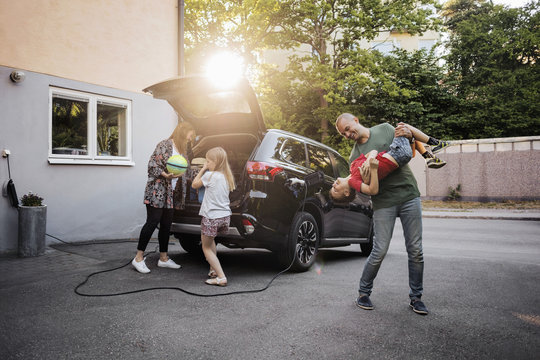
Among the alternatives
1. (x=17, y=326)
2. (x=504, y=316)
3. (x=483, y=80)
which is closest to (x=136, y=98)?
(x=17, y=326)

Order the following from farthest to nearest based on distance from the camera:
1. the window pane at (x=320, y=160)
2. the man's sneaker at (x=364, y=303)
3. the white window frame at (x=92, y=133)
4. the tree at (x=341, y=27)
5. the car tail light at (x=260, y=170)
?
the tree at (x=341, y=27) < the white window frame at (x=92, y=133) < the window pane at (x=320, y=160) < the car tail light at (x=260, y=170) < the man's sneaker at (x=364, y=303)

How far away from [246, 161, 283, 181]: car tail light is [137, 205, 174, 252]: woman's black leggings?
1.30 m

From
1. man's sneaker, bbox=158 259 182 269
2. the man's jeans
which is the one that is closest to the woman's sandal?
man's sneaker, bbox=158 259 182 269

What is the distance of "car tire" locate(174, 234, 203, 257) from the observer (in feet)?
20.9

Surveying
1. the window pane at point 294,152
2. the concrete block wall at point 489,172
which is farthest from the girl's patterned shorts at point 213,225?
the concrete block wall at point 489,172

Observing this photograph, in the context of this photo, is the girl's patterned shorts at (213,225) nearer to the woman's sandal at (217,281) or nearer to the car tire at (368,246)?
the woman's sandal at (217,281)

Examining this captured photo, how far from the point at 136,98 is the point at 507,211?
14.6m

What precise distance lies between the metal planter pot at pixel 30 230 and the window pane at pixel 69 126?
1486 millimetres

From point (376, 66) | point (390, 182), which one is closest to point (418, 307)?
point (390, 182)

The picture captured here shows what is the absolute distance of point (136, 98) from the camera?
8.87m

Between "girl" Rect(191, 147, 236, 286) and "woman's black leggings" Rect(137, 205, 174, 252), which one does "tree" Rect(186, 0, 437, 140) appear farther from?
"girl" Rect(191, 147, 236, 286)

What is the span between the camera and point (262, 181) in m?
4.92

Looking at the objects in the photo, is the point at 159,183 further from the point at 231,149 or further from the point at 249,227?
the point at 249,227

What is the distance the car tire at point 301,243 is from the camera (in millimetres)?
5188
